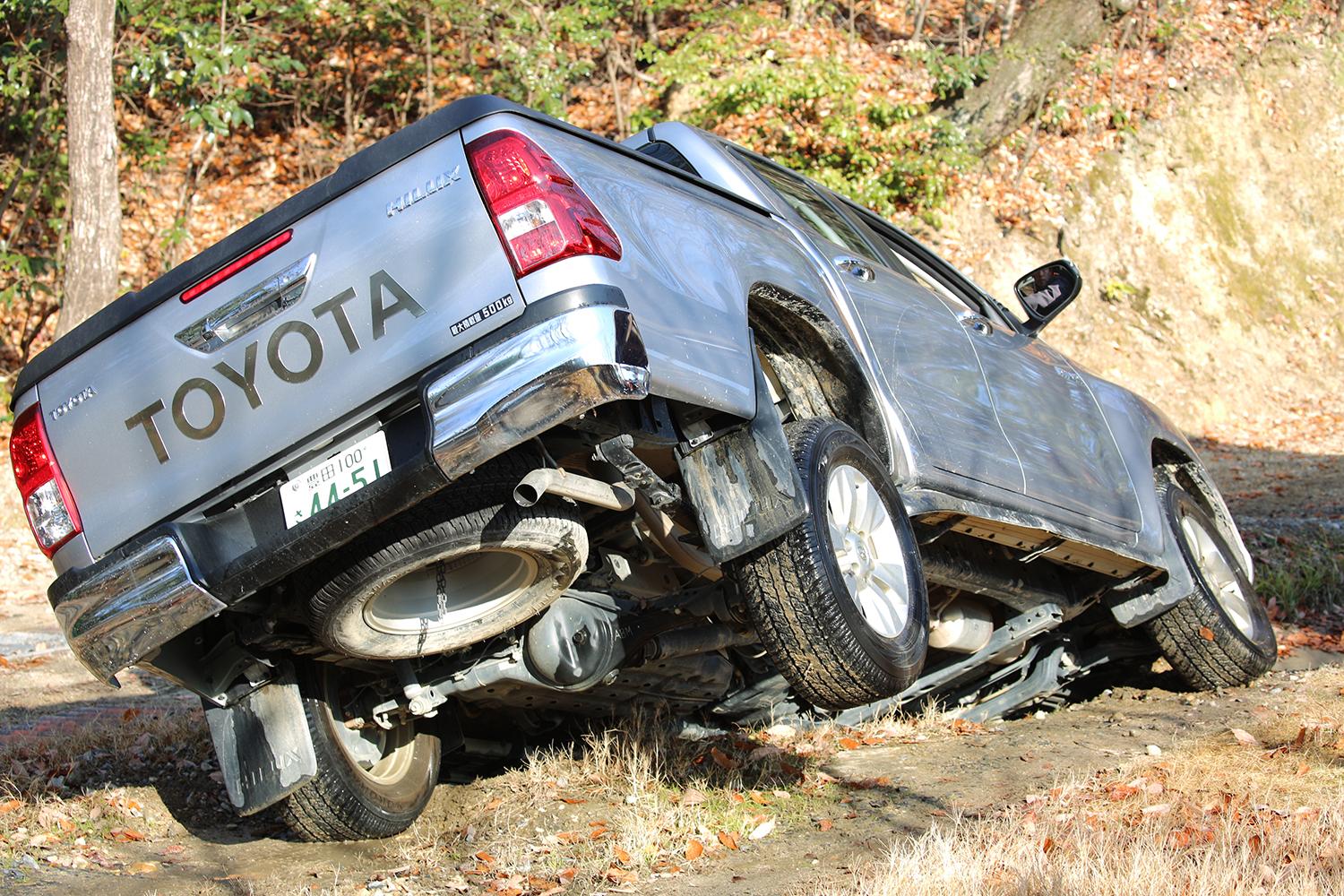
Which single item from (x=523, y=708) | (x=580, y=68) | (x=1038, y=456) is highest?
(x=580, y=68)

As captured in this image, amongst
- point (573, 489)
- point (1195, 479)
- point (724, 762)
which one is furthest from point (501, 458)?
point (1195, 479)

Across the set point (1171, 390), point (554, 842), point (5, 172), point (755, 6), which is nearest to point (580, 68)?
point (755, 6)

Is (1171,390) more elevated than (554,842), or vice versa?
(1171,390)

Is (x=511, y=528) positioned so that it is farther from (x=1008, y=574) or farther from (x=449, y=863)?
(x=1008, y=574)

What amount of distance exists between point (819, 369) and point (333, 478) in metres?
1.82

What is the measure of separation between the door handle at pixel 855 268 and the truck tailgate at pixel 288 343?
6.05 feet

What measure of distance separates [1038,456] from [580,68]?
999 centimetres

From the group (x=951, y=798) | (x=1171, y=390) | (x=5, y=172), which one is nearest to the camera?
(x=951, y=798)

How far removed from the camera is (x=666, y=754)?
17.4 feet

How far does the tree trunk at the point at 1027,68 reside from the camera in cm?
1554

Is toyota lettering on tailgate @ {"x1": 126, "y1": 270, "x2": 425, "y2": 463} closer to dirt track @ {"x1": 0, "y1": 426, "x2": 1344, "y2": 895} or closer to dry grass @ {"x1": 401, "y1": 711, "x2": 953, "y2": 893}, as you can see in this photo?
dirt track @ {"x1": 0, "y1": 426, "x2": 1344, "y2": 895}

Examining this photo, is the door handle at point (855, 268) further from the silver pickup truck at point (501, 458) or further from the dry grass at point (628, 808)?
the dry grass at point (628, 808)

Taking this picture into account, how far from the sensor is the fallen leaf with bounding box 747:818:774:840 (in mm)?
4570

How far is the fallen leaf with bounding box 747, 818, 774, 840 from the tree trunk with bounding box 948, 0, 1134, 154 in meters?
11.8
